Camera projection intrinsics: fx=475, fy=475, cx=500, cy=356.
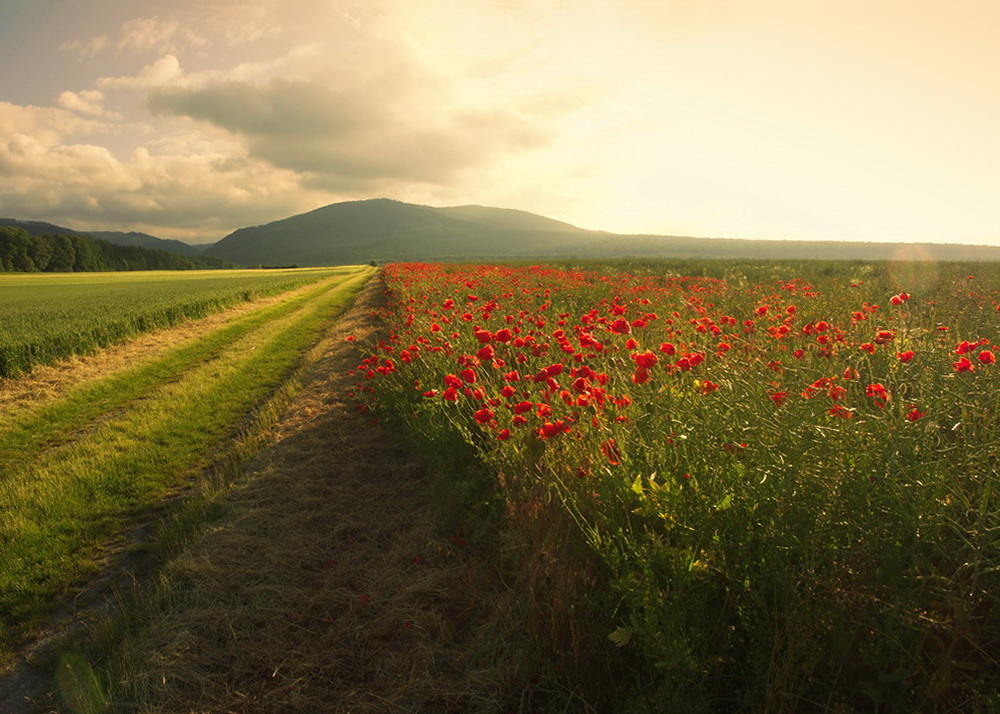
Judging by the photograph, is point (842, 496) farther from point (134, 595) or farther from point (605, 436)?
point (134, 595)

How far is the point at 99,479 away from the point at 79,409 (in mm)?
3749

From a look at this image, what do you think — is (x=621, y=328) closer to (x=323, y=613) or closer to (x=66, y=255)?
(x=323, y=613)

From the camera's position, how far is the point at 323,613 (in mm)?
3121

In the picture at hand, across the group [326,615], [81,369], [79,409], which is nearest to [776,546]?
[326,615]

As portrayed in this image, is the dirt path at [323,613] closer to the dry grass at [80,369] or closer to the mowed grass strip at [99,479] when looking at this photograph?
the mowed grass strip at [99,479]

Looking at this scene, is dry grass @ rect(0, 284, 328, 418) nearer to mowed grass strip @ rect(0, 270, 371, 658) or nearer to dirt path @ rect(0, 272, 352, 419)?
dirt path @ rect(0, 272, 352, 419)

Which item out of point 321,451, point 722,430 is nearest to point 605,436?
point 722,430

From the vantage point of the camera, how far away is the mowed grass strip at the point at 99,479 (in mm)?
3674

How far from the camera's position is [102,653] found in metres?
2.92

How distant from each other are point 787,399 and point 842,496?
2.38ft

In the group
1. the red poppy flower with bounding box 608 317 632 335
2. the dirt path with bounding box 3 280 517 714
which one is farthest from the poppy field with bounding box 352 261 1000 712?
the dirt path with bounding box 3 280 517 714

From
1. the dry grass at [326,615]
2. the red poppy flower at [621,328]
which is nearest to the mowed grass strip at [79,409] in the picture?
the dry grass at [326,615]

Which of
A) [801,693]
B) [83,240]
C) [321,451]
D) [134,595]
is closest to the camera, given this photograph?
[801,693]

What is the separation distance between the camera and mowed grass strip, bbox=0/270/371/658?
3674mm
